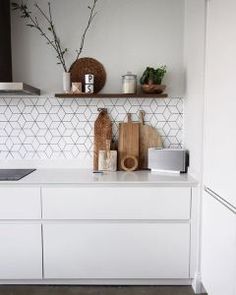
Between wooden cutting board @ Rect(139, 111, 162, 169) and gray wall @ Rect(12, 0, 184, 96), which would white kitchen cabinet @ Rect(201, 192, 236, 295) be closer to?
wooden cutting board @ Rect(139, 111, 162, 169)

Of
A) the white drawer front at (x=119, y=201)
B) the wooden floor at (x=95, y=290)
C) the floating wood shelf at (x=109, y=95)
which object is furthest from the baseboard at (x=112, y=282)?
the floating wood shelf at (x=109, y=95)

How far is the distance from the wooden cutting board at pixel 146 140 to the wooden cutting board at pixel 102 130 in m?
0.28

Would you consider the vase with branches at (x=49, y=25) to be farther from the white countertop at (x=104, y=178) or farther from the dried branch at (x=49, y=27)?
the white countertop at (x=104, y=178)

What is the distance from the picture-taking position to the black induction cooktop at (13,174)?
2.24 m

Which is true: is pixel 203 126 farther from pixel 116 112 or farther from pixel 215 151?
pixel 116 112

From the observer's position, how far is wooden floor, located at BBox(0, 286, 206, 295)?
219 centimetres

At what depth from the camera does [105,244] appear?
2.19 meters

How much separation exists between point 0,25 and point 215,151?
1.87 metres

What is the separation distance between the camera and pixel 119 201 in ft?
7.10

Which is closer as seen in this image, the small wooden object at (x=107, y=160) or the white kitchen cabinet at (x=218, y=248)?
the white kitchen cabinet at (x=218, y=248)

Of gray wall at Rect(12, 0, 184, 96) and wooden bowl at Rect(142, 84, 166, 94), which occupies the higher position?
gray wall at Rect(12, 0, 184, 96)

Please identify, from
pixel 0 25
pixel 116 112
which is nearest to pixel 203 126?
pixel 116 112

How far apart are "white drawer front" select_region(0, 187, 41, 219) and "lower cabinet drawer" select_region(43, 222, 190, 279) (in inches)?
6.2

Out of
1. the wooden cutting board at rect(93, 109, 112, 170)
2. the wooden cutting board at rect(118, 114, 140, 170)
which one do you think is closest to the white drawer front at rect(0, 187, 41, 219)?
the wooden cutting board at rect(93, 109, 112, 170)
